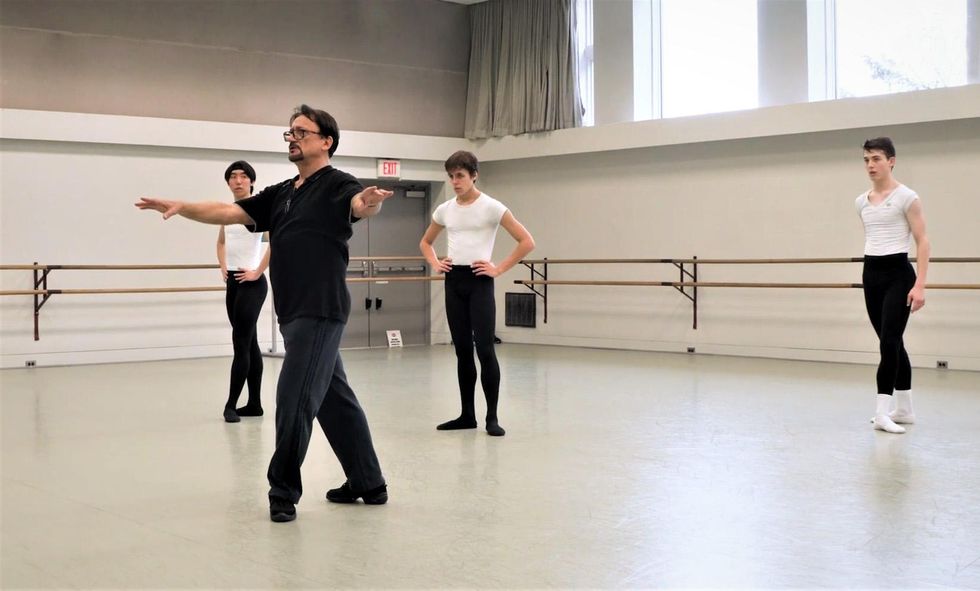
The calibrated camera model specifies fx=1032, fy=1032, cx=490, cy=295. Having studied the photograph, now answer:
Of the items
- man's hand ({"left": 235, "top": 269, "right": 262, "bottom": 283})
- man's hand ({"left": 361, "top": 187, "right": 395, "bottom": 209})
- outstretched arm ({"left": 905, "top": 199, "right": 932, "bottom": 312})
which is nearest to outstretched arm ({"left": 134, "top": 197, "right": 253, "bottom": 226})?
man's hand ({"left": 361, "top": 187, "right": 395, "bottom": 209})

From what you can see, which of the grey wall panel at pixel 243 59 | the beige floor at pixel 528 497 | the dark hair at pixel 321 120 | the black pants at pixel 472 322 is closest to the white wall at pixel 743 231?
the grey wall panel at pixel 243 59

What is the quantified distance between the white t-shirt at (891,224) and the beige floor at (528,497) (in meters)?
0.91

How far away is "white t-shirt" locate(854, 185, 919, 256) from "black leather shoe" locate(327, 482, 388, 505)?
2.84 metres

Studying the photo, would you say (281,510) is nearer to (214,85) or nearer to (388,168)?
(214,85)

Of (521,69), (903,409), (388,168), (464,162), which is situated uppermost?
(521,69)

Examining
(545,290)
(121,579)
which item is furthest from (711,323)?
(121,579)

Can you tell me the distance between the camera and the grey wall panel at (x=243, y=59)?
29.7ft

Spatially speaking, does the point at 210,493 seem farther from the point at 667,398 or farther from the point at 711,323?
the point at 711,323

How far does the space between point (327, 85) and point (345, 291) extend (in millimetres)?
7732

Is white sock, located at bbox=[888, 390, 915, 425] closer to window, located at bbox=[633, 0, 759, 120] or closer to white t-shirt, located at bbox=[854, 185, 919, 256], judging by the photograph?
white t-shirt, located at bbox=[854, 185, 919, 256]

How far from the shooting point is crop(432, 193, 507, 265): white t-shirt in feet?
16.7

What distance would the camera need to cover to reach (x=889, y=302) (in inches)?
199

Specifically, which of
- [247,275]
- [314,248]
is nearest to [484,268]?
[247,275]

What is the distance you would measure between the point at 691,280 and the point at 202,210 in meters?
7.22
